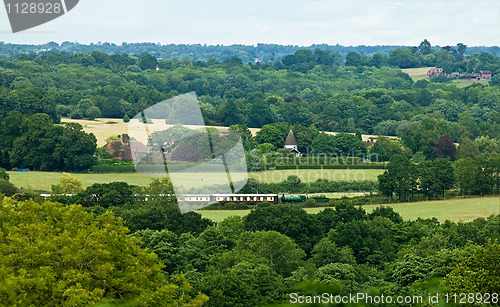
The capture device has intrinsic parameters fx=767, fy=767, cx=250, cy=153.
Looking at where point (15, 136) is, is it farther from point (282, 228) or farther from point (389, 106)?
point (389, 106)

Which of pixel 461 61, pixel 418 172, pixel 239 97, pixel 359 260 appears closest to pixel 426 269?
pixel 359 260

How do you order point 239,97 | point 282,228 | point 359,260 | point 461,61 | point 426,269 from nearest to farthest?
point 426,269, point 359,260, point 282,228, point 239,97, point 461,61

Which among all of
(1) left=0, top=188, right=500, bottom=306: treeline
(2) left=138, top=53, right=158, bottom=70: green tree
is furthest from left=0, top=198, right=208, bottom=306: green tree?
(2) left=138, top=53, right=158, bottom=70: green tree

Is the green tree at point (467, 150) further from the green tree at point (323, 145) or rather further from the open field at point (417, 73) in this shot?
the open field at point (417, 73)

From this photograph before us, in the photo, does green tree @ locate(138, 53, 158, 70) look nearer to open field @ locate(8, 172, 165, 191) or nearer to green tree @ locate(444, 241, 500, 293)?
open field @ locate(8, 172, 165, 191)

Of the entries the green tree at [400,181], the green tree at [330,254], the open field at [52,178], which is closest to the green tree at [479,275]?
the green tree at [330,254]

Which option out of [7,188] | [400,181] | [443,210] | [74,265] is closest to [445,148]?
[400,181]

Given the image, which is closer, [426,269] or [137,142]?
[426,269]
